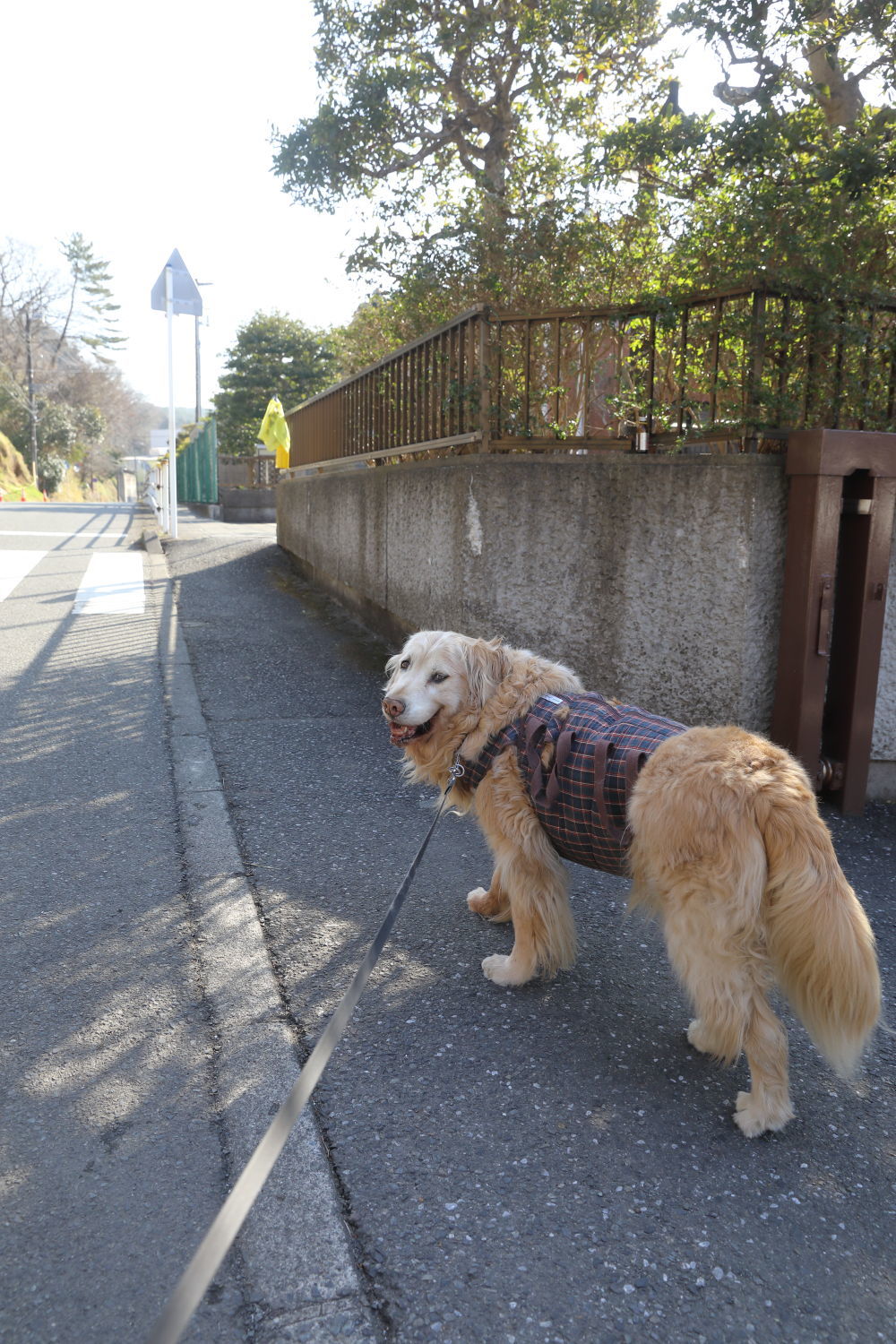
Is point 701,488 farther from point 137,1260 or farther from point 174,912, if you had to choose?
point 137,1260

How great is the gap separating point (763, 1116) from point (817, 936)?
20.3 inches

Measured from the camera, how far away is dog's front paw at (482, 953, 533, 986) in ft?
9.58

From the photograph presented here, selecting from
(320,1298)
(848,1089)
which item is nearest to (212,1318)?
(320,1298)

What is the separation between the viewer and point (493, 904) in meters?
3.37

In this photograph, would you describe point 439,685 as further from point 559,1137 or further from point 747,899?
point 559,1137

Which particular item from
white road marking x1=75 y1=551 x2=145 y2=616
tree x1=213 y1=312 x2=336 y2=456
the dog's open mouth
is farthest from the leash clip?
tree x1=213 y1=312 x2=336 y2=456

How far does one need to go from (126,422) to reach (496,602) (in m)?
99.4

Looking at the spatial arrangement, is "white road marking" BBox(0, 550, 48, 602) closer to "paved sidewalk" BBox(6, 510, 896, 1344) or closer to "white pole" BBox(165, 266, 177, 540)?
"white pole" BBox(165, 266, 177, 540)

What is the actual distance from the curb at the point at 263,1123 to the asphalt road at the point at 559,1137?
1.6 inches

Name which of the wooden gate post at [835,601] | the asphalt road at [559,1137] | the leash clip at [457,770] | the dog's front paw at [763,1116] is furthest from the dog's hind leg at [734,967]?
the wooden gate post at [835,601]

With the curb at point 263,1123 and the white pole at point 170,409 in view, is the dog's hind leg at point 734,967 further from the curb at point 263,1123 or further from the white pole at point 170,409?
the white pole at point 170,409

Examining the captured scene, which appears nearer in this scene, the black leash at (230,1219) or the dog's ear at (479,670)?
the black leash at (230,1219)

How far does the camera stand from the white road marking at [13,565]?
9922 millimetres

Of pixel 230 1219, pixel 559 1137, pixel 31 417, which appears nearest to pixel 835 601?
pixel 559 1137
